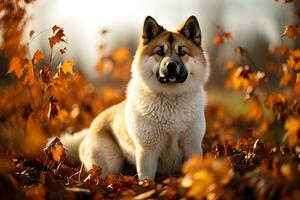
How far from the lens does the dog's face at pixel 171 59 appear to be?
16.3 ft

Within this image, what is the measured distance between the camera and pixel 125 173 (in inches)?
222

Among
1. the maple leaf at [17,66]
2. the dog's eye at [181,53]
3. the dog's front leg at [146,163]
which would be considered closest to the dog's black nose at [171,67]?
the dog's eye at [181,53]

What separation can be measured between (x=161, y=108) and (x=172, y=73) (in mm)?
407

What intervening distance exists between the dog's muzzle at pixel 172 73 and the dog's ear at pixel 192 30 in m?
0.54

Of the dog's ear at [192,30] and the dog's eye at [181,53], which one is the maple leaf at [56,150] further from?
the dog's ear at [192,30]

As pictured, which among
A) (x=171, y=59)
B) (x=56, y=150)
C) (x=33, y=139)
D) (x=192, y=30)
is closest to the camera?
(x=56, y=150)

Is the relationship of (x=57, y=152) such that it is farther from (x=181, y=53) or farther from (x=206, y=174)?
(x=206, y=174)

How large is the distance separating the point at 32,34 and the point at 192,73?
73.7 inches

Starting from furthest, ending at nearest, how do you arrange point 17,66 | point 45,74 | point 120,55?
point 120,55
point 45,74
point 17,66

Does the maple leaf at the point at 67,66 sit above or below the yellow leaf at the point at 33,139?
above

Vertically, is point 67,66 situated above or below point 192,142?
above

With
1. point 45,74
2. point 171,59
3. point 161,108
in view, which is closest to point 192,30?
point 171,59

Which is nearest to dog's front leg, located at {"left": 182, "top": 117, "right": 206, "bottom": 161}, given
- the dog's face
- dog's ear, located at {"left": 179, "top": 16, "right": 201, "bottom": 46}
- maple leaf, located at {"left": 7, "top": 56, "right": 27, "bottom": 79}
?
the dog's face

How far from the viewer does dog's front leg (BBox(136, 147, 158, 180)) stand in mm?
4988
